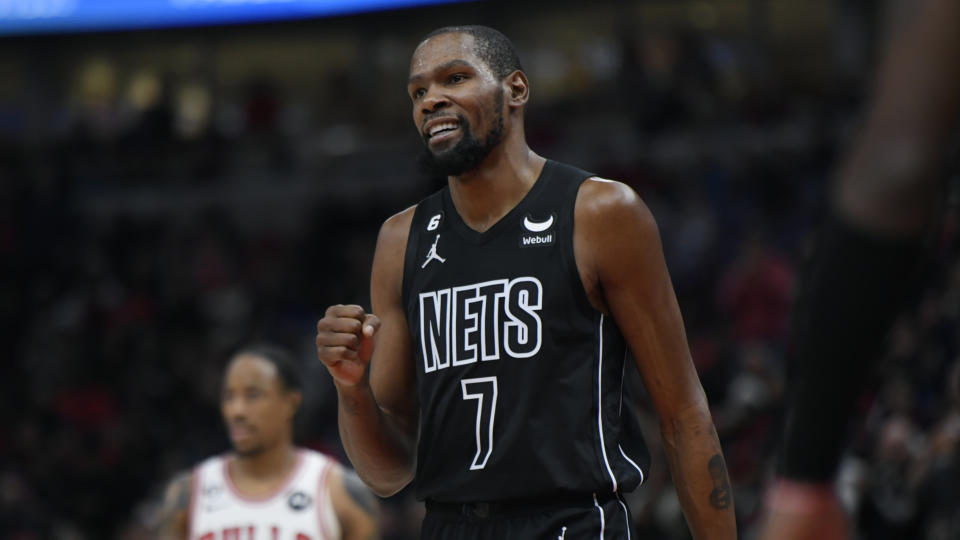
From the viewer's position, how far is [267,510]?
17.8ft

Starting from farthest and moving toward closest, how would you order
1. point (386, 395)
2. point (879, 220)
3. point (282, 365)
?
point (282, 365), point (386, 395), point (879, 220)

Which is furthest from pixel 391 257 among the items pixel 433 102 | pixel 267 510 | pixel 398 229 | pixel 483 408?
pixel 267 510

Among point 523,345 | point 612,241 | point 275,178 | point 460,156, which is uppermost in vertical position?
point 275,178

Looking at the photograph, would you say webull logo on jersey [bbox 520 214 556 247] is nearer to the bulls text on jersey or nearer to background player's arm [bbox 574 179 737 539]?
background player's arm [bbox 574 179 737 539]

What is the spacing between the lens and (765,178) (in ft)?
43.4

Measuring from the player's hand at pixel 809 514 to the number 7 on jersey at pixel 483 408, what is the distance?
1.69m

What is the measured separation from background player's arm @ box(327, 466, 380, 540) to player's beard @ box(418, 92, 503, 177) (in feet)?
7.36

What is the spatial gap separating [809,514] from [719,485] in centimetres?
169

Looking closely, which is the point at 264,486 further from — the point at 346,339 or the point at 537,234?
the point at 537,234

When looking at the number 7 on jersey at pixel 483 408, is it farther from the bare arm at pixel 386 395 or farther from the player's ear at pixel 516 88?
the player's ear at pixel 516 88

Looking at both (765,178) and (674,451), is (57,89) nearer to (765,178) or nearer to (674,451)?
(765,178)

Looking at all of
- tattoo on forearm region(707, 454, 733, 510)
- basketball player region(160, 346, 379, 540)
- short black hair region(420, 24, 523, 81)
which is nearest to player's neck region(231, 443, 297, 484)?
basketball player region(160, 346, 379, 540)

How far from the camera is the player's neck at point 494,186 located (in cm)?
351

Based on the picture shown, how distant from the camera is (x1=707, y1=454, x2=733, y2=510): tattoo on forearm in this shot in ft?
10.7
